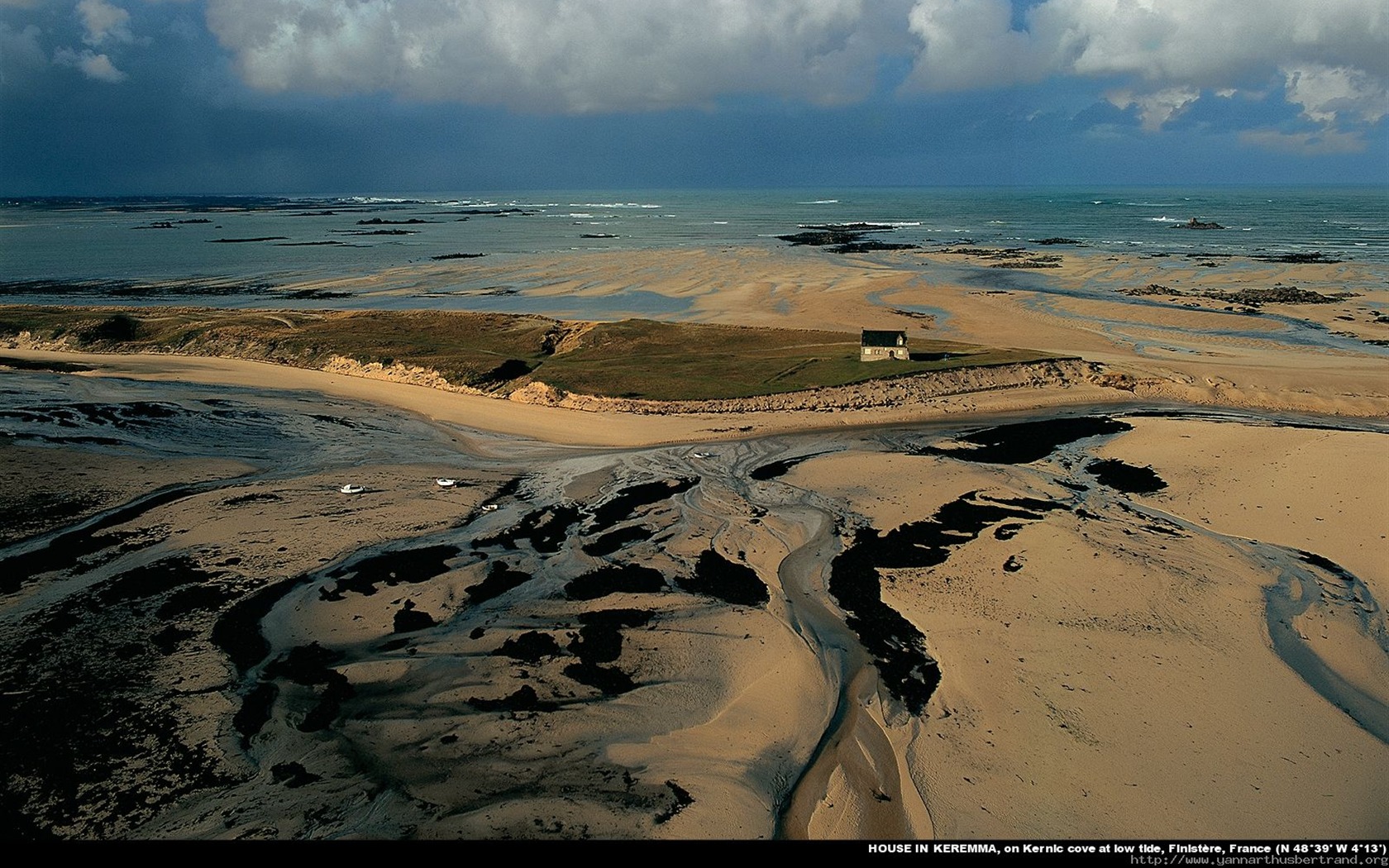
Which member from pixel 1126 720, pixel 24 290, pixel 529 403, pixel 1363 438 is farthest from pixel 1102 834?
pixel 24 290

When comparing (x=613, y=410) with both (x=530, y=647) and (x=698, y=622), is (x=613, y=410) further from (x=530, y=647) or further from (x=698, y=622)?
(x=530, y=647)

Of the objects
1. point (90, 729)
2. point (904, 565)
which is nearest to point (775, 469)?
point (904, 565)

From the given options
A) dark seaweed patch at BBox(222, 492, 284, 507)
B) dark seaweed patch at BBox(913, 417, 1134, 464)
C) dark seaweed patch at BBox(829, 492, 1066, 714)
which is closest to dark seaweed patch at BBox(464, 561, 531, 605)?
dark seaweed patch at BBox(829, 492, 1066, 714)

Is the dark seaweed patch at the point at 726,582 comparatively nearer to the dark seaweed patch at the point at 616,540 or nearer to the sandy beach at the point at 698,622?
the sandy beach at the point at 698,622

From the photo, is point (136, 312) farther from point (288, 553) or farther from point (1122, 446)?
point (1122, 446)

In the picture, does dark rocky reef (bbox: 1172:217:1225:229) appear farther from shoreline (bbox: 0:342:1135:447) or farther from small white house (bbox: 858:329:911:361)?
small white house (bbox: 858:329:911:361)

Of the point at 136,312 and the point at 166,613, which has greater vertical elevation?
the point at 136,312

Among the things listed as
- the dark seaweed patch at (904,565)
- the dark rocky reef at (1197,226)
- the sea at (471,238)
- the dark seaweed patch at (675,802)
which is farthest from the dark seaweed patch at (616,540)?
the dark rocky reef at (1197,226)
